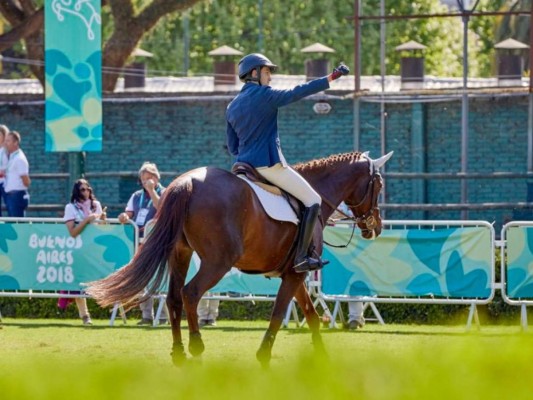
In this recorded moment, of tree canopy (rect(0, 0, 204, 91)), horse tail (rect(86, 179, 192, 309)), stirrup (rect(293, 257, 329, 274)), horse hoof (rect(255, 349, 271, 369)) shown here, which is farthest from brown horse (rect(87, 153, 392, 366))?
tree canopy (rect(0, 0, 204, 91))

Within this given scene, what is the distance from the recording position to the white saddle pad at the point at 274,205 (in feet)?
30.2

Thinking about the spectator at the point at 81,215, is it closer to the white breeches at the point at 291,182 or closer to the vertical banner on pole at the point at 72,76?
the vertical banner on pole at the point at 72,76

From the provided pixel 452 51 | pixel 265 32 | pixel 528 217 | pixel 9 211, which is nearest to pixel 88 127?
pixel 9 211

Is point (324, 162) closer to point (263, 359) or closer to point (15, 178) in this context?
point (263, 359)

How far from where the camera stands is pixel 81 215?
47.4 ft

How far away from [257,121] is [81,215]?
5.61 metres

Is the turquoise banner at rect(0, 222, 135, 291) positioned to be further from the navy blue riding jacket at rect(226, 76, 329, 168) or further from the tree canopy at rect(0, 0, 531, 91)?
the tree canopy at rect(0, 0, 531, 91)

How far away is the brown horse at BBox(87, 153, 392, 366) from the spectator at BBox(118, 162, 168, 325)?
15.7 feet

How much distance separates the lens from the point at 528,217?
19.8 metres

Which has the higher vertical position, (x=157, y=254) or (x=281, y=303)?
(x=157, y=254)

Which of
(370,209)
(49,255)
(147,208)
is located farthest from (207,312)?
(370,209)

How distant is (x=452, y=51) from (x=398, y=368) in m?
52.4

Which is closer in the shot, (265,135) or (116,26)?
(265,135)

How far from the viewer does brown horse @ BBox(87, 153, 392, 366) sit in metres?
8.73
